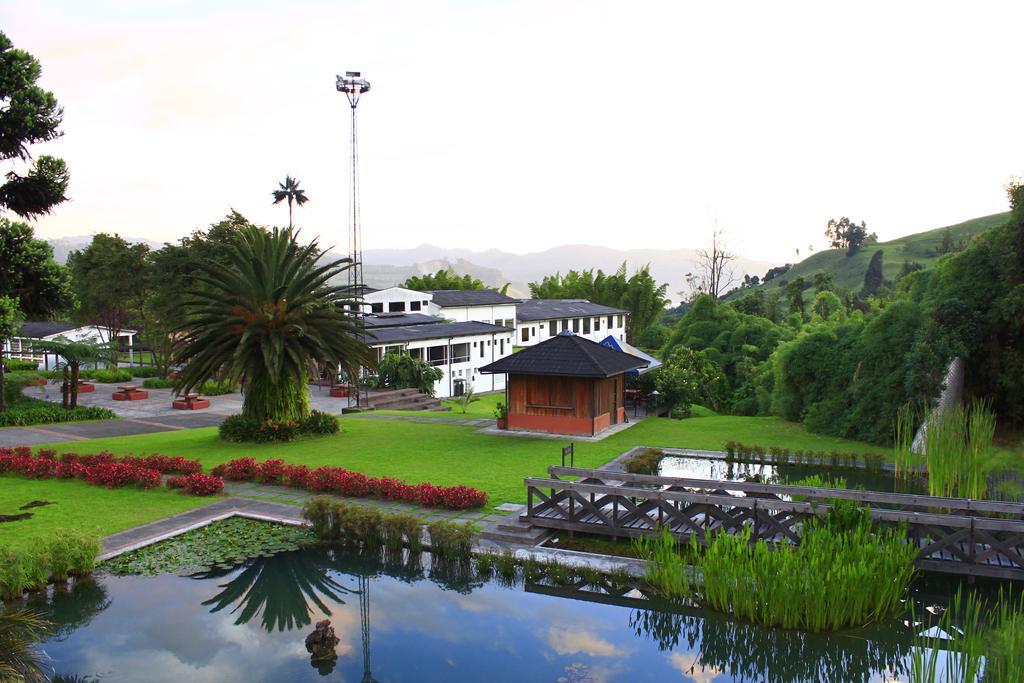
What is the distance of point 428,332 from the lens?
137ft

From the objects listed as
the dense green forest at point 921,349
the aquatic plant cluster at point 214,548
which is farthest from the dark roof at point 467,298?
the aquatic plant cluster at point 214,548

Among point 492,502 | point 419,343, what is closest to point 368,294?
point 419,343

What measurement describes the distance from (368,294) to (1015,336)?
36.7 metres

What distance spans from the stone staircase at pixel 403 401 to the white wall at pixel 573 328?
17650 mm

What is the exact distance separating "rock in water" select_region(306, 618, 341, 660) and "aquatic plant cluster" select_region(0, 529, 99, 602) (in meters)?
4.32

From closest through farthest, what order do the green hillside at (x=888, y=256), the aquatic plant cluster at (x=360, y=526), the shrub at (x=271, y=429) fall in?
the aquatic plant cluster at (x=360, y=526) < the shrub at (x=271, y=429) < the green hillside at (x=888, y=256)

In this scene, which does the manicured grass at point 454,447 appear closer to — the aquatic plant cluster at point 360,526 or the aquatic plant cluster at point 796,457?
the aquatic plant cluster at point 796,457

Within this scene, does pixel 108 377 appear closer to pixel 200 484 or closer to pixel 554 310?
pixel 200 484

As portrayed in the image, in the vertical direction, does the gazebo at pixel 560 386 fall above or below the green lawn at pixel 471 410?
above

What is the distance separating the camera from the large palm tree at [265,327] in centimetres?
2128

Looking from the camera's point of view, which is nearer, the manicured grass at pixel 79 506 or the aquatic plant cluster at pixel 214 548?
the aquatic plant cluster at pixel 214 548


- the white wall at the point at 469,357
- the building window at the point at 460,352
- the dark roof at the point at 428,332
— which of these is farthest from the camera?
the building window at the point at 460,352

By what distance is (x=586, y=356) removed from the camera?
22.1 metres

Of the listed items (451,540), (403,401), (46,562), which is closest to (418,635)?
(451,540)
